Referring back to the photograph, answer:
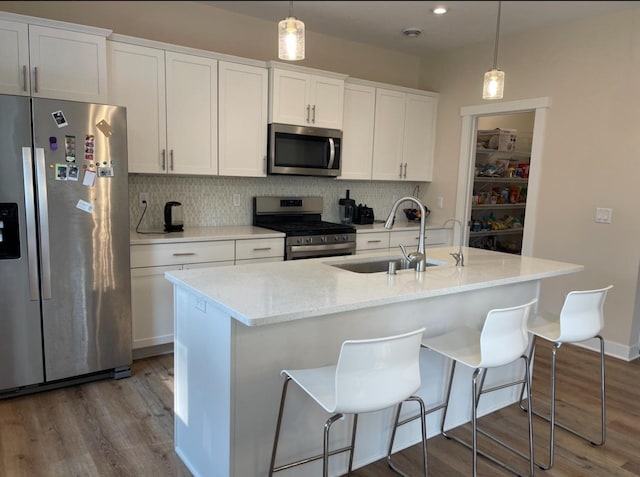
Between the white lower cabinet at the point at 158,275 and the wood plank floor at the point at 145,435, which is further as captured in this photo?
the white lower cabinet at the point at 158,275

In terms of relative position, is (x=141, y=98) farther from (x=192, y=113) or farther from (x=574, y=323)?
(x=574, y=323)

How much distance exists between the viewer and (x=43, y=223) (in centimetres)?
257

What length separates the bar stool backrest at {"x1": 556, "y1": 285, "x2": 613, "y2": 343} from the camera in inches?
83.8

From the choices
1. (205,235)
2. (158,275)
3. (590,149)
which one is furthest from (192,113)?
(590,149)

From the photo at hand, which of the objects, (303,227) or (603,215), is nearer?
(603,215)

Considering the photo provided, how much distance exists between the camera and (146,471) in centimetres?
203

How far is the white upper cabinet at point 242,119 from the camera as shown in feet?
11.8

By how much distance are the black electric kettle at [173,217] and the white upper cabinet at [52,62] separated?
2.88ft

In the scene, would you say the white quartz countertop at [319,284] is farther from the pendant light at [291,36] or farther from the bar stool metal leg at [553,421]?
the pendant light at [291,36]

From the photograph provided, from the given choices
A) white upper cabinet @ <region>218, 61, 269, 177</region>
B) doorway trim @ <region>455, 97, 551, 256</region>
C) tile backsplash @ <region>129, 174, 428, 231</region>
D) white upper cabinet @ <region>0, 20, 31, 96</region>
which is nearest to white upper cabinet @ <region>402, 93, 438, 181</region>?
doorway trim @ <region>455, 97, 551, 256</region>

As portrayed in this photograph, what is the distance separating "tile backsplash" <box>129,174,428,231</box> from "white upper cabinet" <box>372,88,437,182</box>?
15.0 inches

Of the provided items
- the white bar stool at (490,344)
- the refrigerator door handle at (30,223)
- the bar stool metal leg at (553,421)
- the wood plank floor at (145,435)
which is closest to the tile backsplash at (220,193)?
the refrigerator door handle at (30,223)

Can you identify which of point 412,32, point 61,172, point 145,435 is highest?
point 412,32

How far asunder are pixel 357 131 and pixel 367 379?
3.29m
